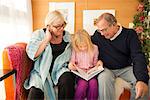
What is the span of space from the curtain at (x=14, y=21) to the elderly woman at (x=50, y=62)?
0.30 m

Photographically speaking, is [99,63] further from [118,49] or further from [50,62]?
[50,62]

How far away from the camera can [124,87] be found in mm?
2107

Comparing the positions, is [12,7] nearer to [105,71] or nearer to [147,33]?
[105,71]

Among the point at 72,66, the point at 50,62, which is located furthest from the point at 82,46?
the point at 50,62

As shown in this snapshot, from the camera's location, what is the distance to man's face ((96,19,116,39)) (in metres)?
2.15

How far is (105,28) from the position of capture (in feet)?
7.07

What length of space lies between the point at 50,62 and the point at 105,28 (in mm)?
578

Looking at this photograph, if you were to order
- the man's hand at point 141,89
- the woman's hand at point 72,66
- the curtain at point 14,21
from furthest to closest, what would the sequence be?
the curtain at point 14,21
the woman's hand at point 72,66
the man's hand at point 141,89

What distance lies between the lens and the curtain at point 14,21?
7.61 feet

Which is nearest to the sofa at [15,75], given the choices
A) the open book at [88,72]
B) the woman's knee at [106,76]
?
the woman's knee at [106,76]

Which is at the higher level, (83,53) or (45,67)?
(83,53)

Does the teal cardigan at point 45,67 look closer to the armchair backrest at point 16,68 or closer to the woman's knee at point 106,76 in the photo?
Answer: the armchair backrest at point 16,68

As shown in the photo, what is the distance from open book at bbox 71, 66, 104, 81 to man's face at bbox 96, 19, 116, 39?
31cm

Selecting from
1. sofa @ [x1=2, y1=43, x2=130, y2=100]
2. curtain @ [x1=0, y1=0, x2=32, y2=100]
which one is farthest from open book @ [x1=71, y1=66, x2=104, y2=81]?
curtain @ [x1=0, y1=0, x2=32, y2=100]
